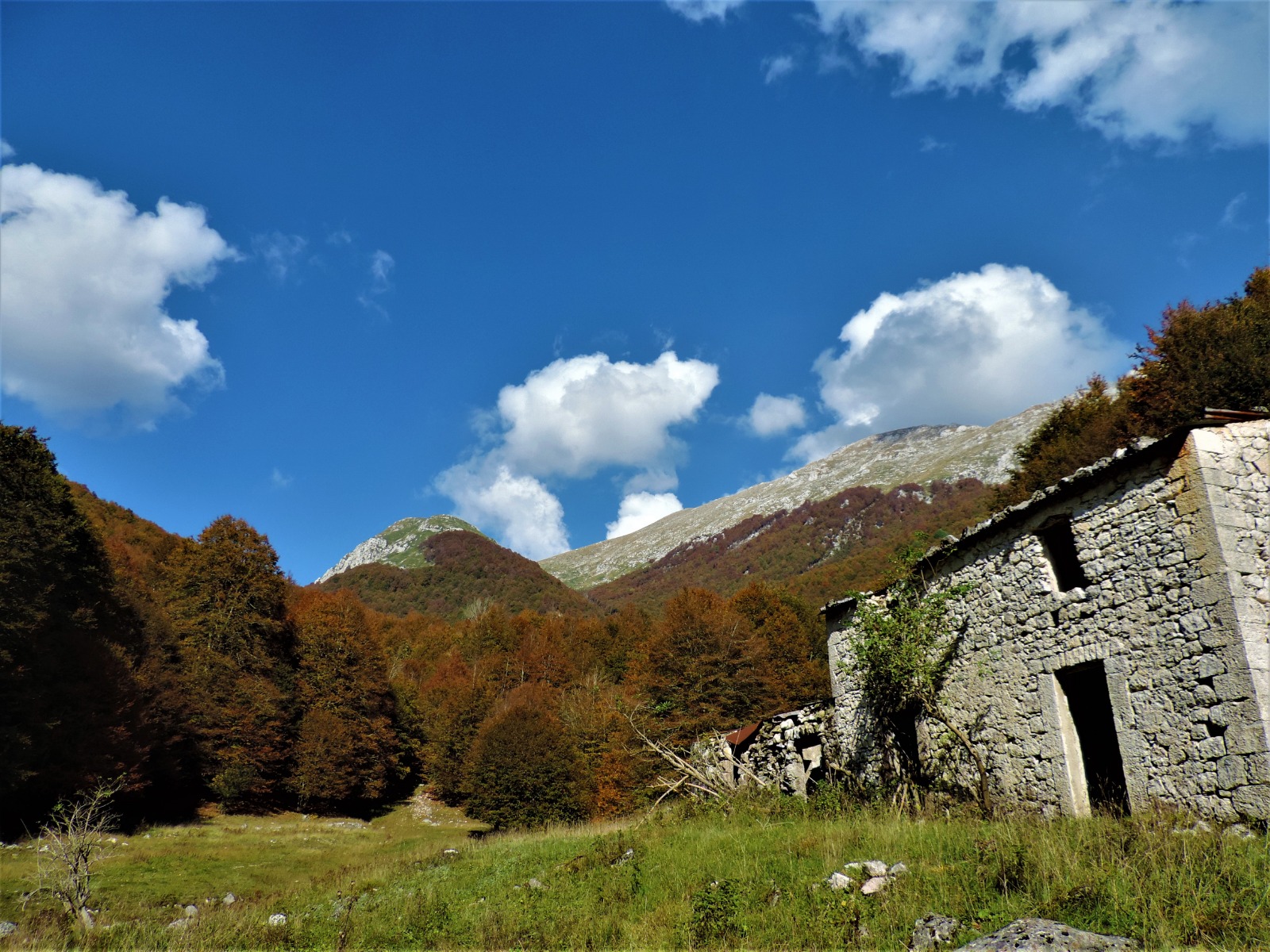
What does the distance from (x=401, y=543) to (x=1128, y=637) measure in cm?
16101

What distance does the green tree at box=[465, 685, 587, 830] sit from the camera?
110 ft

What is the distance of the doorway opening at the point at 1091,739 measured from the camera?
9.39 meters

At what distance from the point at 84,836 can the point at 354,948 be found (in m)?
7.69

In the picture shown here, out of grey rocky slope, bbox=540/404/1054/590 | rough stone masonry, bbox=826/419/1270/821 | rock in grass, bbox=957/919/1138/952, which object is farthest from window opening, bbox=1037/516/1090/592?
grey rocky slope, bbox=540/404/1054/590

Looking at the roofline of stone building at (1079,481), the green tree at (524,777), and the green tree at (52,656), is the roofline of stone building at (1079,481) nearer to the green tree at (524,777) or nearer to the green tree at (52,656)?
the green tree at (524,777)

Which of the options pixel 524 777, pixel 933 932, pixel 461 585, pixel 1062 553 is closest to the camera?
pixel 933 932

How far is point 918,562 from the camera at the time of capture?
1272 centimetres

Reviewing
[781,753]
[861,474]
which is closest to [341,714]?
[781,753]

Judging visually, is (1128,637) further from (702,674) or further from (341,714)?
(341,714)

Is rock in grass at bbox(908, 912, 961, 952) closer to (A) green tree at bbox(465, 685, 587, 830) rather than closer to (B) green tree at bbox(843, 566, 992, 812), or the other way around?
(B) green tree at bbox(843, 566, 992, 812)

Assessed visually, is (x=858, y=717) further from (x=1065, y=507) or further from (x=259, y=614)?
(x=259, y=614)

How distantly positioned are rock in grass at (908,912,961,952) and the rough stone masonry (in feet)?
13.4

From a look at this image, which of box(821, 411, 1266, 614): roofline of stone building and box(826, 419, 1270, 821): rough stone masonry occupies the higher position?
box(821, 411, 1266, 614): roofline of stone building

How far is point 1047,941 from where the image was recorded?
4816mm
